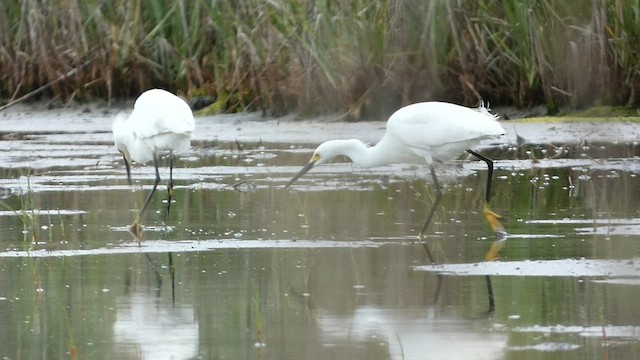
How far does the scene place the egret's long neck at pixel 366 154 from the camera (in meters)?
8.57

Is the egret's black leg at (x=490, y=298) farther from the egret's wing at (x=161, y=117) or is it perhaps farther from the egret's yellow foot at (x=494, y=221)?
the egret's wing at (x=161, y=117)

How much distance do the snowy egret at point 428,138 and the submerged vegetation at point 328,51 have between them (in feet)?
7.64

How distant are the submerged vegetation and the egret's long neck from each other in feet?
8.02

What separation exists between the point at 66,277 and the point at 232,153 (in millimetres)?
6166

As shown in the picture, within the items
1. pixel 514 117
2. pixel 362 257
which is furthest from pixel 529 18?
pixel 362 257

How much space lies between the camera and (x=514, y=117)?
44.4ft

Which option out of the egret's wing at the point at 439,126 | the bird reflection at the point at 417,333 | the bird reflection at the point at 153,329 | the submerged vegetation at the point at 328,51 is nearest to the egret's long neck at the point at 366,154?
the egret's wing at the point at 439,126

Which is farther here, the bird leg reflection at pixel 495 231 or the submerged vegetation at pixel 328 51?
the submerged vegetation at pixel 328 51

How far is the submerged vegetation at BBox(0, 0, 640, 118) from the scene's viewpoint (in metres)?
12.6

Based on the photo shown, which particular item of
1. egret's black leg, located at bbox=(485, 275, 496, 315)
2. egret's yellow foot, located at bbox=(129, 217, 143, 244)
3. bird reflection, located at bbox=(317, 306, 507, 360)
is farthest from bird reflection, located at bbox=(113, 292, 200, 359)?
egret's yellow foot, located at bbox=(129, 217, 143, 244)

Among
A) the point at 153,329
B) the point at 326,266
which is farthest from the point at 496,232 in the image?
the point at 153,329

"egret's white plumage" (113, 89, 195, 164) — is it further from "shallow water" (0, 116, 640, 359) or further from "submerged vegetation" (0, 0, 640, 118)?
"submerged vegetation" (0, 0, 640, 118)

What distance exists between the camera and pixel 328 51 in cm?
1355

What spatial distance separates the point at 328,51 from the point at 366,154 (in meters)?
5.03
